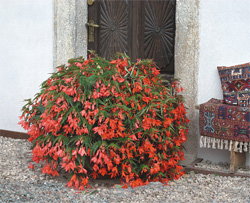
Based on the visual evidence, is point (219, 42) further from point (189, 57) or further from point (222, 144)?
point (222, 144)

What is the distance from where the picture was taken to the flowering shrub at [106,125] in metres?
3.28

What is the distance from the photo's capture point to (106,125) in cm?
325

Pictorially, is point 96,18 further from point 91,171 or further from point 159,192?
point 159,192

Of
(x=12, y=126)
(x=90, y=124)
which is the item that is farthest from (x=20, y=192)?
(x=12, y=126)

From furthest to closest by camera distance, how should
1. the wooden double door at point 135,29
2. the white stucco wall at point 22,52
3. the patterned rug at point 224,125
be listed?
the white stucco wall at point 22,52
the wooden double door at point 135,29
the patterned rug at point 224,125

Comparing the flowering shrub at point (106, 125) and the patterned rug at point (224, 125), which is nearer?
the flowering shrub at point (106, 125)

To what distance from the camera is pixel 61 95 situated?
3348 millimetres

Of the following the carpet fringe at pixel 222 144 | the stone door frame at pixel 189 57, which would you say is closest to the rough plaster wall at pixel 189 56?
the stone door frame at pixel 189 57

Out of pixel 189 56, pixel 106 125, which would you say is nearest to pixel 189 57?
pixel 189 56

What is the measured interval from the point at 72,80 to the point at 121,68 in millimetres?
440

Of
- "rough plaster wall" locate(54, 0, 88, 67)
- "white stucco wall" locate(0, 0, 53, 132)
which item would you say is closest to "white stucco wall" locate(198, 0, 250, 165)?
"rough plaster wall" locate(54, 0, 88, 67)

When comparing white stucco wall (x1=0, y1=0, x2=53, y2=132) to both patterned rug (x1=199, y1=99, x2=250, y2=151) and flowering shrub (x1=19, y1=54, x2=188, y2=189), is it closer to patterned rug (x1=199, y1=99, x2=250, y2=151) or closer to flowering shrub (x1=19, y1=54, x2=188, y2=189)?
flowering shrub (x1=19, y1=54, x2=188, y2=189)

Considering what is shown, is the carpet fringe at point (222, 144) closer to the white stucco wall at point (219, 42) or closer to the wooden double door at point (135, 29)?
the white stucco wall at point (219, 42)

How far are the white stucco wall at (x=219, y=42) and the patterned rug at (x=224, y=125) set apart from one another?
0.59 ft
